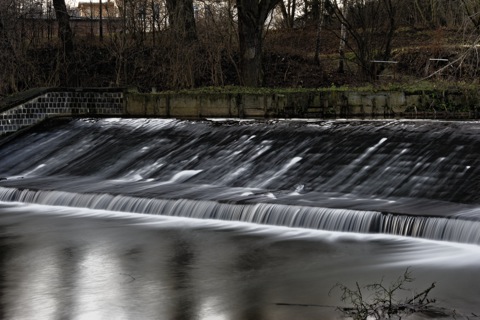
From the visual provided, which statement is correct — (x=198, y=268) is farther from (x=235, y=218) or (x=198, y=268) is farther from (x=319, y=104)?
(x=319, y=104)

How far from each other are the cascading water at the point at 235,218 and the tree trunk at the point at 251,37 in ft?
18.7

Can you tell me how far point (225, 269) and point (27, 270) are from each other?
2571 millimetres

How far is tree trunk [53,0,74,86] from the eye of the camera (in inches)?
1254

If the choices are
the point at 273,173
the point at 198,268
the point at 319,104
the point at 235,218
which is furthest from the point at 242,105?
the point at 198,268

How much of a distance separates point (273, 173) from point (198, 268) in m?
5.86

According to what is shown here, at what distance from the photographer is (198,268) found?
39.3 ft

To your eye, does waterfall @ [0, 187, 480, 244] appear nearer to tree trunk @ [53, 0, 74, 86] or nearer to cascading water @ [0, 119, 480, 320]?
cascading water @ [0, 119, 480, 320]

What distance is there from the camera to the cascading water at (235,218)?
1045 centimetres

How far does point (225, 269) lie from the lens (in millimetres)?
11867

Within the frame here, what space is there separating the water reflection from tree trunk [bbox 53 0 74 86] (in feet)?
55.7

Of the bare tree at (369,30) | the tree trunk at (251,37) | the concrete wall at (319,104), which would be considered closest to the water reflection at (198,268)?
the concrete wall at (319,104)

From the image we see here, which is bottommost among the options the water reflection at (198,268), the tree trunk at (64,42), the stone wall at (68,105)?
the water reflection at (198,268)

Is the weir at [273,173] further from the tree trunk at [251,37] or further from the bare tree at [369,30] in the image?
the bare tree at [369,30]

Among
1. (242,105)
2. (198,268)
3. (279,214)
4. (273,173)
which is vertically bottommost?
(198,268)
